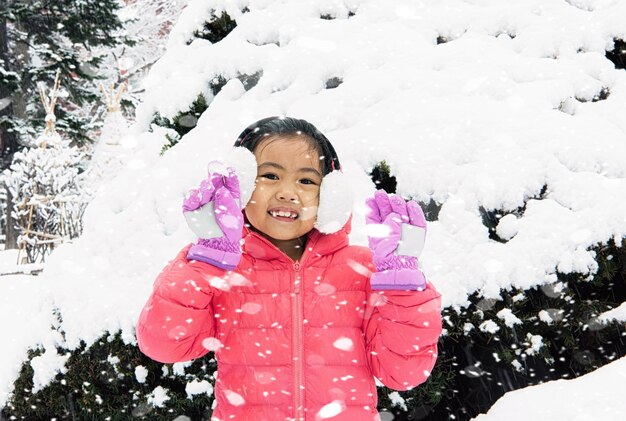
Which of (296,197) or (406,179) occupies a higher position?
(296,197)

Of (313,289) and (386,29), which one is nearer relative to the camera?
(313,289)

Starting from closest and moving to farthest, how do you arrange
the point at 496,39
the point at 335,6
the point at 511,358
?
the point at 511,358
the point at 496,39
the point at 335,6

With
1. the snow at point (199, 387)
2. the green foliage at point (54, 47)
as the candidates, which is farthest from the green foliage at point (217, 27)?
the green foliage at point (54, 47)

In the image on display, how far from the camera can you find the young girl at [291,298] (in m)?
1.54

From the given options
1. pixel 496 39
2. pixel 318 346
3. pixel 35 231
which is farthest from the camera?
pixel 35 231

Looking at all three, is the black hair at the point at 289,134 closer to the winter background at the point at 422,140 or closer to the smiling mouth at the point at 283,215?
the smiling mouth at the point at 283,215

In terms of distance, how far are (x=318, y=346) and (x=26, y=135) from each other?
48.9 feet

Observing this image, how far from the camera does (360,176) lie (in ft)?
8.91

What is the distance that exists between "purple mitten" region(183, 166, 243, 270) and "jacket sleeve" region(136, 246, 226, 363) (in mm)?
49

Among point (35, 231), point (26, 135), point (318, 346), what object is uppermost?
point (318, 346)

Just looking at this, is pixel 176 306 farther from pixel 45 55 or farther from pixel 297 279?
pixel 45 55

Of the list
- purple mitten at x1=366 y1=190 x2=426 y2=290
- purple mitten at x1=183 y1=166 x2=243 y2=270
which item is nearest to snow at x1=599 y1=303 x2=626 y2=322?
purple mitten at x1=366 y1=190 x2=426 y2=290

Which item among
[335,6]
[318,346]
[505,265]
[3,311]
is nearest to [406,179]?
[505,265]

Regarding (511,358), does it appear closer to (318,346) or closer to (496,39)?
(318,346)
